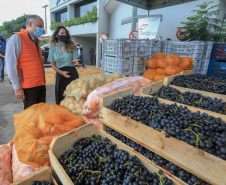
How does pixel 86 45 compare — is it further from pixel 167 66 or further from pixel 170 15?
pixel 167 66

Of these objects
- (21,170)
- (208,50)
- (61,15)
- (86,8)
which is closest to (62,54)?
(21,170)

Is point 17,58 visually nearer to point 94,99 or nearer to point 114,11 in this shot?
point 94,99

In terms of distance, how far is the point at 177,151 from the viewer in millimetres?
1075

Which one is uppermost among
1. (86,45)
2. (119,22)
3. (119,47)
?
(119,22)

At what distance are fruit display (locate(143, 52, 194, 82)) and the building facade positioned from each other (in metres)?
2.93

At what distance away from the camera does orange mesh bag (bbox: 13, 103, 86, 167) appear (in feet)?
4.56

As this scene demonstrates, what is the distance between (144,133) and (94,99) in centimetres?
99

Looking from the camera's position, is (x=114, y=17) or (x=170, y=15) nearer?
(x=170, y=15)

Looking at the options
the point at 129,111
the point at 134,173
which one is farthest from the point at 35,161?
the point at 129,111

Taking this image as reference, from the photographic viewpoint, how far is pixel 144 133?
1295mm

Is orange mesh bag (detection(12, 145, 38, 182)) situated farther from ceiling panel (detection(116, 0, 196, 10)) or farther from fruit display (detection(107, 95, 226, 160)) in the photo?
ceiling panel (detection(116, 0, 196, 10))

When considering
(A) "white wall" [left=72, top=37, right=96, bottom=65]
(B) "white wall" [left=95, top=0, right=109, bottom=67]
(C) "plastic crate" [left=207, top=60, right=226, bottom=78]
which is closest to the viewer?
(C) "plastic crate" [left=207, top=60, right=226, bottom=78]

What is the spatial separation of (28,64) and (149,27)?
355 centimetres

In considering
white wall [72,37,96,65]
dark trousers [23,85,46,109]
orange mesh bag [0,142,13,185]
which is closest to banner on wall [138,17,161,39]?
dark trousers [23,85,46,109]
